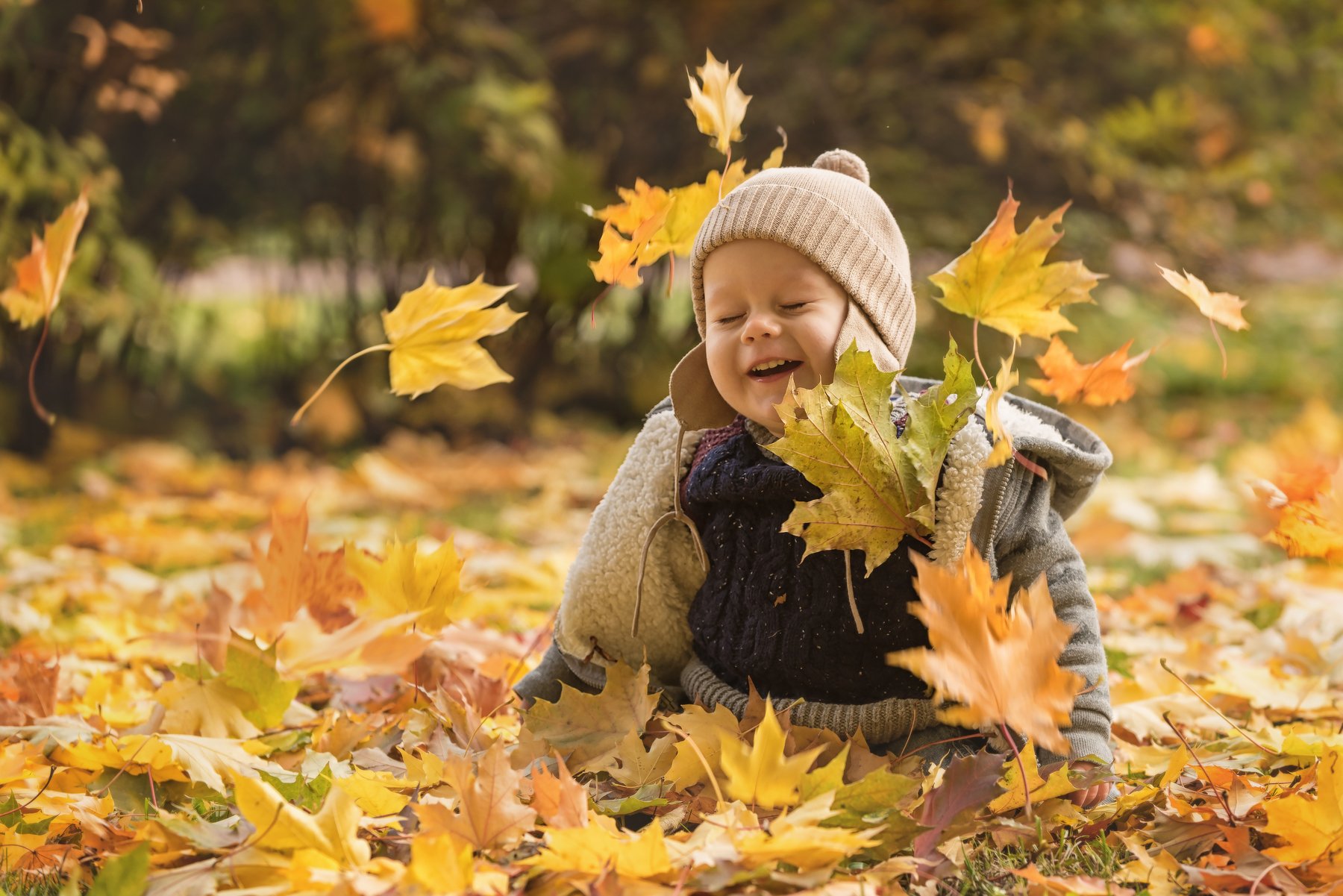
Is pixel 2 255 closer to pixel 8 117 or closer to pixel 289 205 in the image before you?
pixel 8 117

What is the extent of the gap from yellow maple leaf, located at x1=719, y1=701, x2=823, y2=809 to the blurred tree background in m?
3.45

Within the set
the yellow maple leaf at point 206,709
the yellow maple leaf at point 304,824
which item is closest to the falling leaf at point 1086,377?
the yellow maple leaf at point 304,824

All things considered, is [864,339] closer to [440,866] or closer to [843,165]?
[843,165]

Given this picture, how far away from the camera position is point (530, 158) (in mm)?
4902

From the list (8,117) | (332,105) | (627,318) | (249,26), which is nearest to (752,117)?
(627,318)

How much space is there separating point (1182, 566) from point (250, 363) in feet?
14.5

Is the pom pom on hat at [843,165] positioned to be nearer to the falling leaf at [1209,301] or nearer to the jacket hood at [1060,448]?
the jacket hood at [1060,448]

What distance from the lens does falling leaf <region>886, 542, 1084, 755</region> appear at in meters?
1.09

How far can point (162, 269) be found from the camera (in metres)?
5.23

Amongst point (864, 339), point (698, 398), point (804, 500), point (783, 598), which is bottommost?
point (783, 598)

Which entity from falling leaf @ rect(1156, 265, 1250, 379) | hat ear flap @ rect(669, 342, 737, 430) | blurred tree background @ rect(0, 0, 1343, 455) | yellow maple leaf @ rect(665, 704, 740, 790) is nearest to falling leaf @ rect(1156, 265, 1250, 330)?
falling leaf @ rect(1156, 265, 1250, 379)

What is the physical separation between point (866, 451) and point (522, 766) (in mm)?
572

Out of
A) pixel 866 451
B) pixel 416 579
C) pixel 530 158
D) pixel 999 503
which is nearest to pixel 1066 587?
pixel 999 503

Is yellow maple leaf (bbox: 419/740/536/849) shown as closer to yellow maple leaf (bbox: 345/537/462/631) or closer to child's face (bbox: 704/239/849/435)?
yellow maple leaf (bbox: 345/537/462/631)
